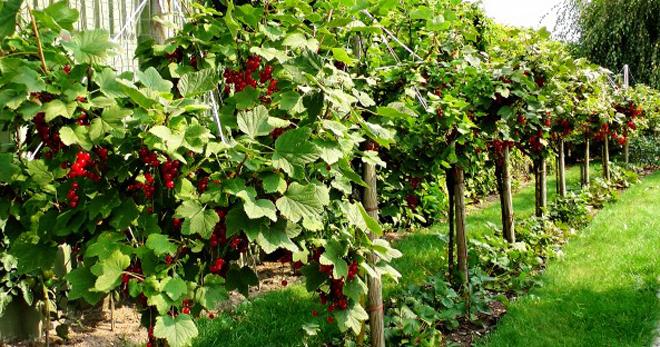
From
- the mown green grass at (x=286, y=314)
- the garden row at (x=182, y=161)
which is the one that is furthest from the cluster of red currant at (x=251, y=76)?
the mown green grass at (x=286, y=314)

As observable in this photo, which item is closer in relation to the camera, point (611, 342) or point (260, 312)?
point (611, 342)

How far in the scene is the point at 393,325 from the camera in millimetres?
3223

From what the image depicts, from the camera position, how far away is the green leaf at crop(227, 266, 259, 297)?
1.62 metres

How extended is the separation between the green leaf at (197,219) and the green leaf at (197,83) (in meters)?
0.30

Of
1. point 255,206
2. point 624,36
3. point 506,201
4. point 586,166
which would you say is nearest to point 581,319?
point 506,201

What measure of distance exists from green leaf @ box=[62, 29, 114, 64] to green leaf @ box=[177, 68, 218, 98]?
208mm

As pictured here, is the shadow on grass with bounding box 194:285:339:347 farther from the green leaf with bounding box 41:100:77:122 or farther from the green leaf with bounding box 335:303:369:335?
the green leaf with bounding box 41:100:77:122

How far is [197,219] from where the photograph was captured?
1.32 m

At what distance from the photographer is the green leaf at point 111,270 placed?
125 cm

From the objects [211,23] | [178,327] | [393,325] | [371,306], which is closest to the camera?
[178,327]

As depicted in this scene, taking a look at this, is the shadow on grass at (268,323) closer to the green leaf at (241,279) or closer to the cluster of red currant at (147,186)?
the green leaf at (241,279)

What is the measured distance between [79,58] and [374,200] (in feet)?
5.16

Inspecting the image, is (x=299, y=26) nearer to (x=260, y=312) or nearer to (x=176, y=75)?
(x=176, y=75)

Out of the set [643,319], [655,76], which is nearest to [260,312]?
[643,319]
